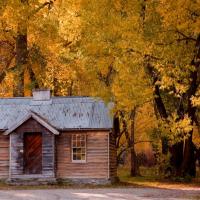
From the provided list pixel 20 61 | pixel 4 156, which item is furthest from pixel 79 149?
pixel 20 61

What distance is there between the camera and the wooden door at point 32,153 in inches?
1244

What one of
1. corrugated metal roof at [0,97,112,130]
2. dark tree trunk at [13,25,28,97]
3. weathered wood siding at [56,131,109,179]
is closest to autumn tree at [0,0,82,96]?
dark tree trunk at [13,25,28,97]

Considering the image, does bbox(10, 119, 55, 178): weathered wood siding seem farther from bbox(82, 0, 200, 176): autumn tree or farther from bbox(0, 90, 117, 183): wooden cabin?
bbox(82, 0, 200, 176): autumn tree

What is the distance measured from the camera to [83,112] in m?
33.2

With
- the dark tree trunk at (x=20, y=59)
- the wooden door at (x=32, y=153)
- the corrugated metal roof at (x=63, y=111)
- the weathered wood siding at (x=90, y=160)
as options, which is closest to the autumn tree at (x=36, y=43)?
the dark tree trunk at (x=20, y=59)

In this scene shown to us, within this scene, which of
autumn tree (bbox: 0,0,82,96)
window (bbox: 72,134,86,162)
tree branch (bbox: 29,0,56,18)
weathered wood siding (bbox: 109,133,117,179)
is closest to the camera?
window (bbox: 72,134,86,162)

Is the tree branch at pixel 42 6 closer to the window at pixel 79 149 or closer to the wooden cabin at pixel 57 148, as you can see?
the wooden cabin at pixel 57 148

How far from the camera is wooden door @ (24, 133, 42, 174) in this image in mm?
31609

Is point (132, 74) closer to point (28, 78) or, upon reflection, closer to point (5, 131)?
point (5, 131)

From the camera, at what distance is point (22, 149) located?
31.6 meters

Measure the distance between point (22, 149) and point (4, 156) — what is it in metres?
1.37

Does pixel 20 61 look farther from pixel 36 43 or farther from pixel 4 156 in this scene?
pixel 4 156

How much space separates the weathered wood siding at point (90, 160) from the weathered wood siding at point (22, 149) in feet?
2.22

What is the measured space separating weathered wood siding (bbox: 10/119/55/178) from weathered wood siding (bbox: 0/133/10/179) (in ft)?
2.12
